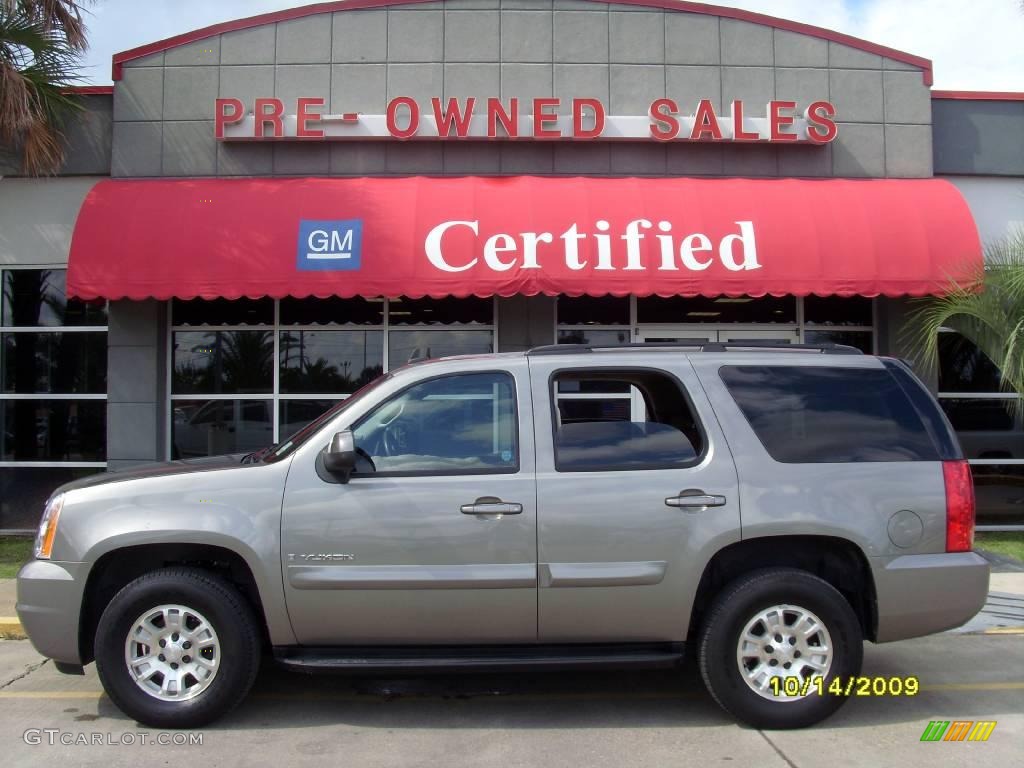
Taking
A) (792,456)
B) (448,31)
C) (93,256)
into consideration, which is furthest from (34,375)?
(792,456)

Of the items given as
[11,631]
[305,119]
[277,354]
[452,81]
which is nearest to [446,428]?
[11,631]

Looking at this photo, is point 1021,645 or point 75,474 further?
point 75,474

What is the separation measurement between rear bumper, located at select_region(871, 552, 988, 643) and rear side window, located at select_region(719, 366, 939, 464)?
0.55 metres

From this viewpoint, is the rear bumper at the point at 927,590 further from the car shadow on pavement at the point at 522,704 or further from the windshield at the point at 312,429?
the windshield at the point at 312,429

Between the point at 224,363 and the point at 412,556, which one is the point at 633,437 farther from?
the point at 224,363

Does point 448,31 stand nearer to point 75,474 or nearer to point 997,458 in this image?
point 75,474

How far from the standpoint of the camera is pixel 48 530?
4695mm

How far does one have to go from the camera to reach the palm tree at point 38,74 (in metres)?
9.59

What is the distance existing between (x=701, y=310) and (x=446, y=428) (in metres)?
6.81

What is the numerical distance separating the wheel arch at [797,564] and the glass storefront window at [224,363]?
7.27 meters

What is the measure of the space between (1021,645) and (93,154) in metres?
11.1

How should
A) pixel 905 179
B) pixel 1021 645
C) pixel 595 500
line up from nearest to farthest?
pixel 595 500, pixel 1021 645, pixel 905 179

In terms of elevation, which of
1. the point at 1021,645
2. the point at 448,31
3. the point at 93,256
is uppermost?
the point at 448,31

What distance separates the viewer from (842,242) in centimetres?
966
